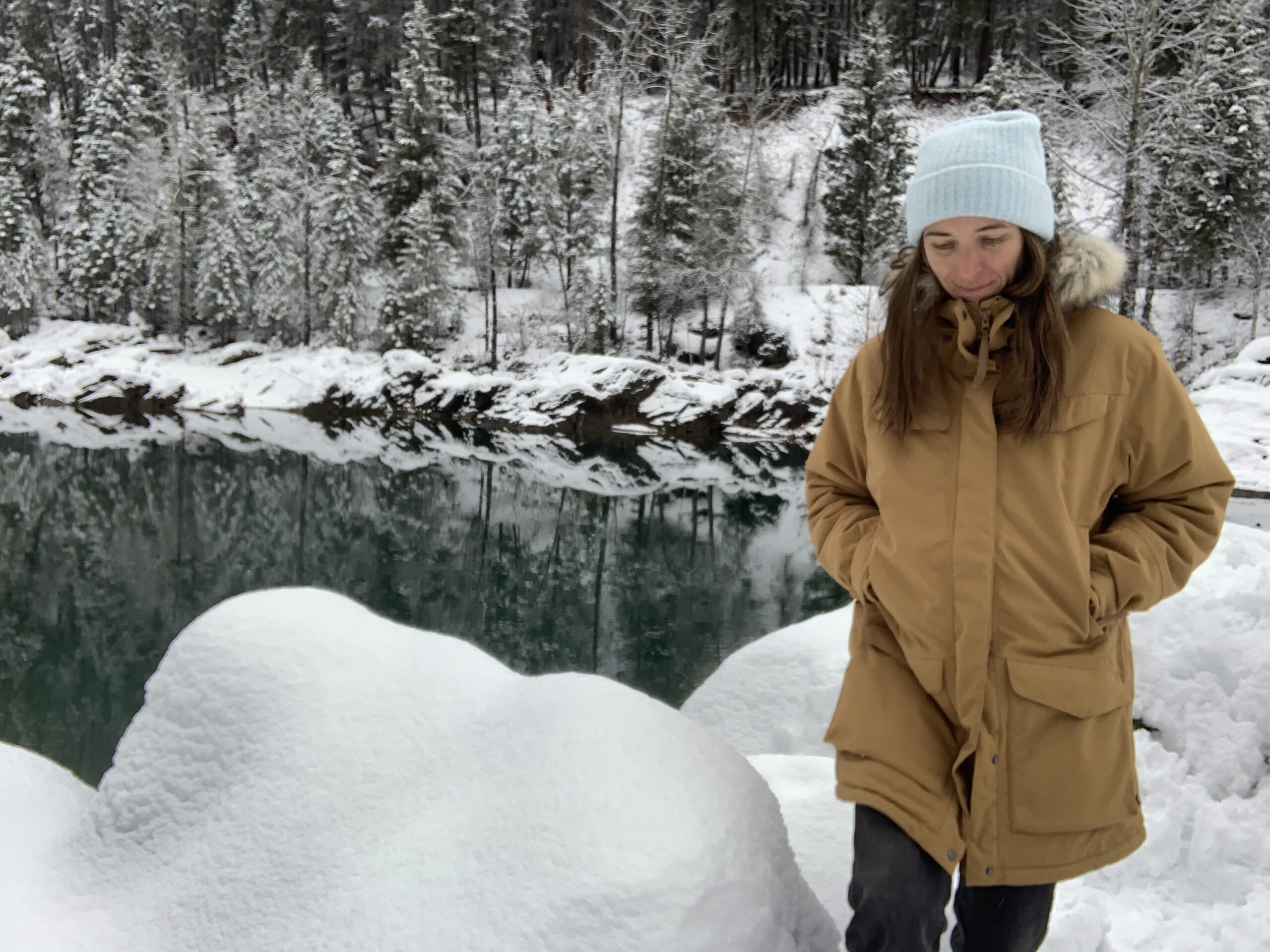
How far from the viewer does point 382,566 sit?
11.3m

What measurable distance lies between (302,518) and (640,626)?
6689 mm

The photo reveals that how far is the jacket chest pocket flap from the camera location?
1500 millimetres

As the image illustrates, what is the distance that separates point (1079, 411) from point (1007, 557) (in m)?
0.27

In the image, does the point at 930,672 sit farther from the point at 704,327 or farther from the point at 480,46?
the point at 480,46

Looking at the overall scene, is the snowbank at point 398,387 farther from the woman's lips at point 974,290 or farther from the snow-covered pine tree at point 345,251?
the woman's lips at point 974,290

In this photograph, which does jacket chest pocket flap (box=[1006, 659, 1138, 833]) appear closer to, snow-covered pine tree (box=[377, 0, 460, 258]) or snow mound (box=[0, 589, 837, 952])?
snow mound (box=[0, 589, 837, 952])

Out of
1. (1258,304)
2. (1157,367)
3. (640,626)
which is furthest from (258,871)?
(1258,304)

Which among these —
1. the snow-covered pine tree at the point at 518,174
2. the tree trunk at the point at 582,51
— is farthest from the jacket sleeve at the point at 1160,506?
the tree trunk at the point at 582,51

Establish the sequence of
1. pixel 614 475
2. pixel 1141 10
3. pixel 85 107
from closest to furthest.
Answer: pixel 1141 10, pixel 614 475, pixel 85 107

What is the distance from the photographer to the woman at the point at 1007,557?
1.52 m

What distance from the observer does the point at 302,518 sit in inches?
540

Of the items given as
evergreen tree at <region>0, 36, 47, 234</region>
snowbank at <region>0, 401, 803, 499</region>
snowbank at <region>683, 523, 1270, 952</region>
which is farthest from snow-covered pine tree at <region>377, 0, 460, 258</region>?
snowbank at <region>683, 523, 1270, 952</region>

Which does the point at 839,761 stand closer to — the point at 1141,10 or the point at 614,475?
the point at 1141,10

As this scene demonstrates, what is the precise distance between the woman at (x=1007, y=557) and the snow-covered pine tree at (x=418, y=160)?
2857cm
